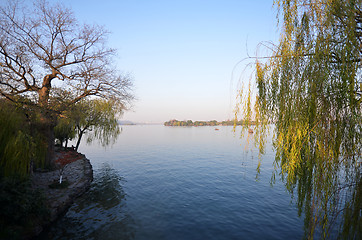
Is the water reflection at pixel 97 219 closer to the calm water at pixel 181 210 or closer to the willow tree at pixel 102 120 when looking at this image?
the calm water at pixel 181 210

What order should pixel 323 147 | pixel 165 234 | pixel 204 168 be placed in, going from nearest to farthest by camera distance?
pixel 323 147 → pixel 165 234 → pixel 204 168

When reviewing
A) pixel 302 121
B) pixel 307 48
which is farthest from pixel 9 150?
pixel 307 48

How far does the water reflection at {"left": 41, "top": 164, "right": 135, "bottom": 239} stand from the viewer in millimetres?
7586

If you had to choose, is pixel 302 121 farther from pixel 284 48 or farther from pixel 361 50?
pixel 284 48

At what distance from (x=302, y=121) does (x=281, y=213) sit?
8.01m

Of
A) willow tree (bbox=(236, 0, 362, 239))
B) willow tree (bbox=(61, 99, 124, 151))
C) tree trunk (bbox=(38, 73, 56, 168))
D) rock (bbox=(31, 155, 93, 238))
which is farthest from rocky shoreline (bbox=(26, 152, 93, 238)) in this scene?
willow tree (bbox=(236, 0, 362, 239))

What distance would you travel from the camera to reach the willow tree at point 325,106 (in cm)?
366

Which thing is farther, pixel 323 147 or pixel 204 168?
pixel 204 168

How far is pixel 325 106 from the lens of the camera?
393 centimetres

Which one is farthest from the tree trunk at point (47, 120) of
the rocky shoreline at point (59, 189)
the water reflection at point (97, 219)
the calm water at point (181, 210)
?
the water reflection at point (97, 219)

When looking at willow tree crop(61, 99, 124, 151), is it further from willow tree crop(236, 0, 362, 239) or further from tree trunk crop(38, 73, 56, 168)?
willow tree crop(236, 0, 362, 239)

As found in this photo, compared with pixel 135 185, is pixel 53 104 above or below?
above

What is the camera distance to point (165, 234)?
7973 mm

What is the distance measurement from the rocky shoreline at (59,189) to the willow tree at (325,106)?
9.47 m
